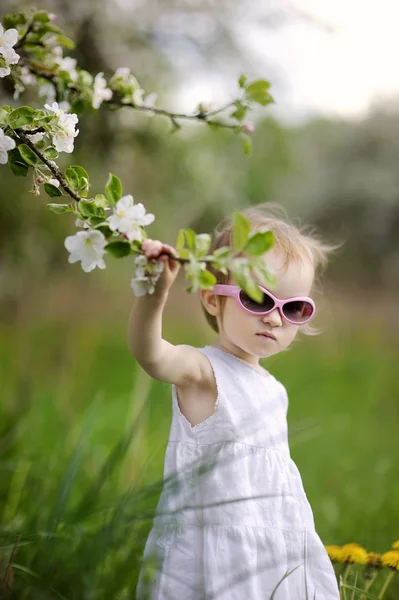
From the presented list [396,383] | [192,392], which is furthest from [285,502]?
[396,383]

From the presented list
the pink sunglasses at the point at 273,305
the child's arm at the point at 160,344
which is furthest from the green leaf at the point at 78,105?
the child's arm at the point at 160,344

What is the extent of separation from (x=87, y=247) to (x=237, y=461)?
0.59 meters

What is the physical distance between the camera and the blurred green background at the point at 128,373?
4.39ft

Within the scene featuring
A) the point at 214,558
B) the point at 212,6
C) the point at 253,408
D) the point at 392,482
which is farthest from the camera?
the point at 212,6

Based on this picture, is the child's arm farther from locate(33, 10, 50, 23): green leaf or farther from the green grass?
locate(33, 10, 50, 23): green leaf

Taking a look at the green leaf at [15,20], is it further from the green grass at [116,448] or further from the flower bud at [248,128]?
the green grass at [116,448]

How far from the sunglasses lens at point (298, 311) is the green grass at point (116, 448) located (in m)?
0.23

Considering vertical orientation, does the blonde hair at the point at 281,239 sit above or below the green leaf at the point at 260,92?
below

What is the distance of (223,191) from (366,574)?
3048mm

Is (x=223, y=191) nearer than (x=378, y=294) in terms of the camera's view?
Yes

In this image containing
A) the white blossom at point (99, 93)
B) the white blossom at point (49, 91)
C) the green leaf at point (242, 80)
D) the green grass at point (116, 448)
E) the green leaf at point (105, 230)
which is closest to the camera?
the green leaf at point (105, 230)

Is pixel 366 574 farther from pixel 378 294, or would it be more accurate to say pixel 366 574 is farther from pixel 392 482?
pixel 378 294

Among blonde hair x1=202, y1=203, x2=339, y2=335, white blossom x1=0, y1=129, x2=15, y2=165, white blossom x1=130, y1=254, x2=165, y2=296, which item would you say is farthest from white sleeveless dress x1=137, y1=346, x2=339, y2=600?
white blossom x1=0, y1=129, x2=15, y2=165

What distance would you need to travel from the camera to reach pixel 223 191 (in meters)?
4.41
